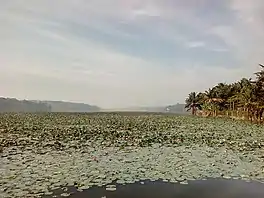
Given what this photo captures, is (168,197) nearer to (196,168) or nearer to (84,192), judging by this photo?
(84,192)

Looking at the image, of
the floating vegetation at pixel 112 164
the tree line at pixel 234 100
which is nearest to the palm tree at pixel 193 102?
the tree line at pixel 234 100

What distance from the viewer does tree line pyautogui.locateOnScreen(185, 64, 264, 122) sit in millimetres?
45094

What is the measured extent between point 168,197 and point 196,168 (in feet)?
12.7

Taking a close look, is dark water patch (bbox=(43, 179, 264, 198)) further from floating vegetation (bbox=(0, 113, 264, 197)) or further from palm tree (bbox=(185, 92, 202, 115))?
palm tree (bbox=(185, 92, 202, 115))

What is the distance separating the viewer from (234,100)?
5719 centimetres

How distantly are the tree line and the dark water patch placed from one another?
118ft

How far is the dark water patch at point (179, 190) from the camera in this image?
8672mm

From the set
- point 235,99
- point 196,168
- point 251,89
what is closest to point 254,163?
point 196,168

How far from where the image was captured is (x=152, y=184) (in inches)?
389

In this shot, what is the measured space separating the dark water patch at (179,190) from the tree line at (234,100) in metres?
36.0

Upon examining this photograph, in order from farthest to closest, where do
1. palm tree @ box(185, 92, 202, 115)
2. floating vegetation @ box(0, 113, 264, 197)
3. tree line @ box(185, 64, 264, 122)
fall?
1. palm tree @ box(185, 92, 202, 115)
2. tree line @ box(185, 64, 264, 122)
3. floating vegetation @ box(0, 113, 264, 197)

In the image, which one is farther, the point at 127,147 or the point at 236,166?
the point at 127,147

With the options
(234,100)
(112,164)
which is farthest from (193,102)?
(112,164)

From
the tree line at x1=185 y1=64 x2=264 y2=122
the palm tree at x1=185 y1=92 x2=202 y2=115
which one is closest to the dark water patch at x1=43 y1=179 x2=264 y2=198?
the tree line at x1=185 y1=64 x2=264 y2=122
